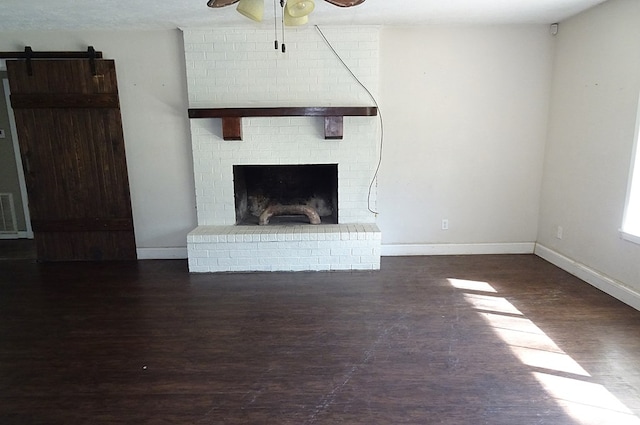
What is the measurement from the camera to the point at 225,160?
3.82 m

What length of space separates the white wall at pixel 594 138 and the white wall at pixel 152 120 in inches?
148

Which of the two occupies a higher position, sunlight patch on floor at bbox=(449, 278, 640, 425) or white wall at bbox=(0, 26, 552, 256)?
white wall at bbox=(0, 26, 552, 256)

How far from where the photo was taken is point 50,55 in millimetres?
3680

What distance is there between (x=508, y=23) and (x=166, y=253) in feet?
14.1

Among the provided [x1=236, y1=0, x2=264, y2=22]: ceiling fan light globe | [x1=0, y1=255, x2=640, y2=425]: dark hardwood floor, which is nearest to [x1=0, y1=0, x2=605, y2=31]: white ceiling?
[x1=236, y1=0, x2=264, y2=22]: ceiling fan light globe

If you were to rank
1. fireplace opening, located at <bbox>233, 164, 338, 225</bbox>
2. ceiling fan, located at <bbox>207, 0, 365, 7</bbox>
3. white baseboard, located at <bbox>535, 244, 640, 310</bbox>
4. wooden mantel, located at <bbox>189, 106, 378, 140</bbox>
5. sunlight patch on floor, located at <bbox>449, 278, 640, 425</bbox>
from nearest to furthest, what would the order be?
sunlight patch on floor, located at <bbox>449, 278, 640, 425</bbox>
ceiling fan, located at <bbox>207, 0, 365, 7</bbox>
white baseboard, located at <bbox>535, 244, 640, 310</bbox>
wooden mantel, located at <bbox>189, 106, 378, 140</bbox>
fireplace opening, located at <bbox>233, 164, 338, 225</bbox>

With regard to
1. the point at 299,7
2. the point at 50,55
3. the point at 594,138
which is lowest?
the point at 594,138

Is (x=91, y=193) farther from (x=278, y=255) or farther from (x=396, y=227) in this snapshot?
(x=396, y=227)

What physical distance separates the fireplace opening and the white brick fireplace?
7.2 inches

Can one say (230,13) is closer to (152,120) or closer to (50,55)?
(152,120)

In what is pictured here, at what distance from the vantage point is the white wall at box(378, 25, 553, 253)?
372cm

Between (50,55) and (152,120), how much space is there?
113 centimetres

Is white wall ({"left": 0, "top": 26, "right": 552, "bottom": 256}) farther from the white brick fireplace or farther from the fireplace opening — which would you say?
the fireplace opening

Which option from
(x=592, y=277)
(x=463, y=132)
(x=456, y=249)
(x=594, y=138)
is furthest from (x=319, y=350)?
(x=594, y=138)
